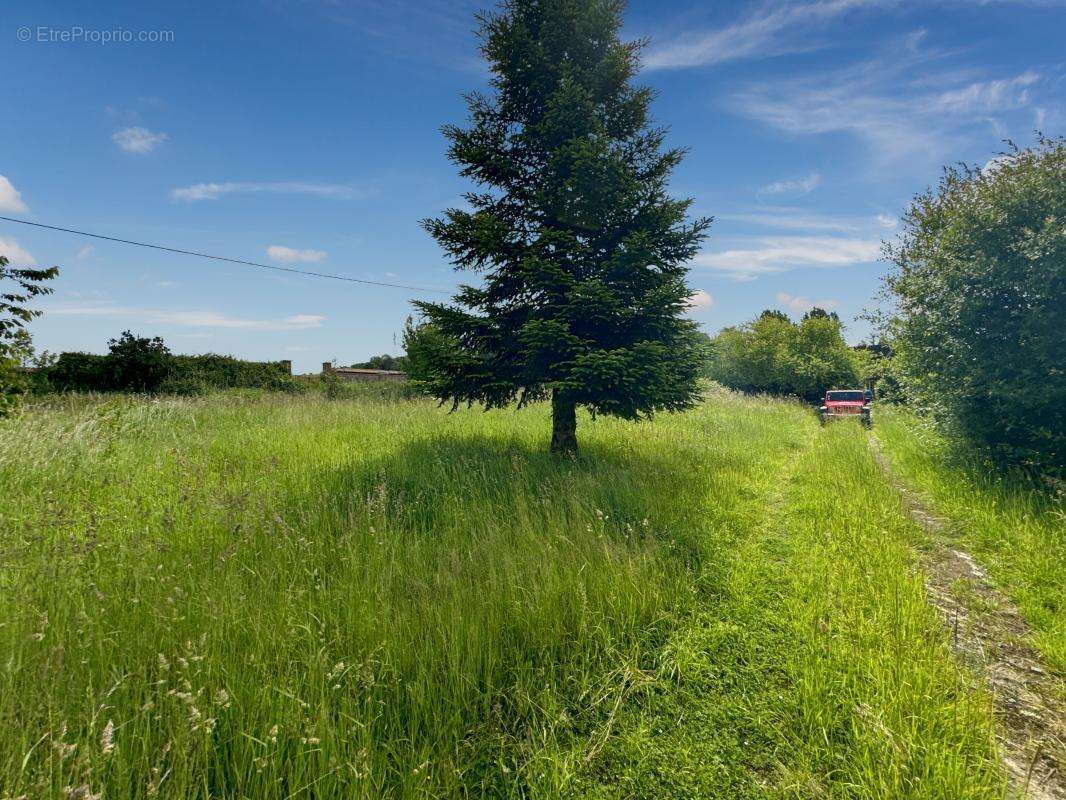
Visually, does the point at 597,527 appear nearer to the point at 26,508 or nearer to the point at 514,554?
the point at 514,554

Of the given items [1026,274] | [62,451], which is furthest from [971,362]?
[62,451]

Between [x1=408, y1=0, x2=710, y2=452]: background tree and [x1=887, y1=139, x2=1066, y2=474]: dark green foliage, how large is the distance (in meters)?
4.24

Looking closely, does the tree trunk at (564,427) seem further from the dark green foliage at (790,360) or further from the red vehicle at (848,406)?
the dark green foliage at (790,360)

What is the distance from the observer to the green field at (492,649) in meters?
2.16

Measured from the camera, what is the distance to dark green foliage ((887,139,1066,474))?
6.44m

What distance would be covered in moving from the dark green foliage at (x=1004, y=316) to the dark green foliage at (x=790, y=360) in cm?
2689

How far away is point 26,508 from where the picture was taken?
16.6ft

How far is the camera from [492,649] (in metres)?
2.95

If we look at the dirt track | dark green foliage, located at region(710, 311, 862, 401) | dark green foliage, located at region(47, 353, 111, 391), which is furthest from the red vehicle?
dark green foliage, located at region(47, 353, 111, 391)

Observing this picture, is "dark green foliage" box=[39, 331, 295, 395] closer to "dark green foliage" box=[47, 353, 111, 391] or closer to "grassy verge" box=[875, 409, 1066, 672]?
"dark green foliage" box=[47, 353, 111, 391]

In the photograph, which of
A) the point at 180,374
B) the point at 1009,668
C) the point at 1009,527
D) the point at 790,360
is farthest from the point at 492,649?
the point at 790,360

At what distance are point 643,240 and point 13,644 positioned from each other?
26.1 ft

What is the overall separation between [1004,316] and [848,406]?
13868 mm

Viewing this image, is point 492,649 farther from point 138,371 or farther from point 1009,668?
point 138,371
